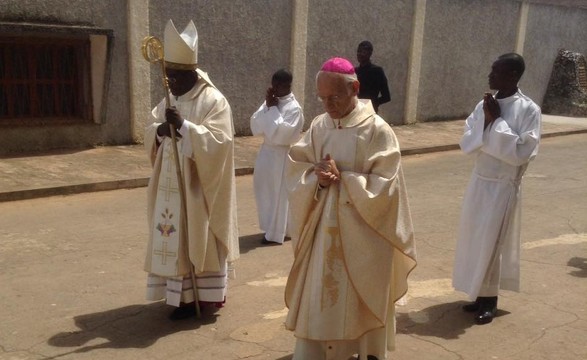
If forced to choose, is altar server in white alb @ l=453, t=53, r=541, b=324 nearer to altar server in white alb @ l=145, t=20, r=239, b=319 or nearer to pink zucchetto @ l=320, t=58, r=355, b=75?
pink zucchetto @ l=320, t=58, r=355, b=75

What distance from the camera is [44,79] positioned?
38.3ft

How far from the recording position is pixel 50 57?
1166cm

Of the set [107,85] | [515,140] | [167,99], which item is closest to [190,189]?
[167,99]

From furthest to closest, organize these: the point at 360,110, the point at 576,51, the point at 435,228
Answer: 1. the point at 576,51
2. the point at 435,228
3. the point at 360,110

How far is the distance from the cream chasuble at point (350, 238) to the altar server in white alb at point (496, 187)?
50.0 inches

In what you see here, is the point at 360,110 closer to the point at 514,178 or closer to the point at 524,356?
the point at 514,178

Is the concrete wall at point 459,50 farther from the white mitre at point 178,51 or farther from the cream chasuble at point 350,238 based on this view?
the cream chasuble at point 350,238

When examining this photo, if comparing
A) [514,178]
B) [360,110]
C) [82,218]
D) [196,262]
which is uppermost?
[360,110]

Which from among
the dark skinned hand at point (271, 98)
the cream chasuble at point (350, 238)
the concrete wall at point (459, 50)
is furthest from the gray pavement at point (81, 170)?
the cream chasuble at point (350, 238)

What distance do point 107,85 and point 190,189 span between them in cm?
761

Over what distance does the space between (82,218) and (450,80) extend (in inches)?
506

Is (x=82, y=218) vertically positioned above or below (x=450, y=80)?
below

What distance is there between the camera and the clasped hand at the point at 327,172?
3.96m

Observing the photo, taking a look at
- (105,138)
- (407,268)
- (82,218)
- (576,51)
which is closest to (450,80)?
(576,51)
